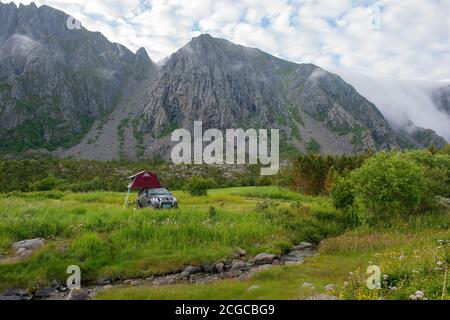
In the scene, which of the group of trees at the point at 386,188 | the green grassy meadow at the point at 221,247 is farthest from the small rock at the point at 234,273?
the group of trees at the point at 386,188

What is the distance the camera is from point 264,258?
23.5 metres

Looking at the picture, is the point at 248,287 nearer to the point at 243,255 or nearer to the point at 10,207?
the point at 243,255

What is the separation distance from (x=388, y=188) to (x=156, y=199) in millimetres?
19444

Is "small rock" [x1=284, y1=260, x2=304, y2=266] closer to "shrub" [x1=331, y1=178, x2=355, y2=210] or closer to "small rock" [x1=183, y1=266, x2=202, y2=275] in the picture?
"small rock" [x1=183, y1=266, x2=202, y2=275]

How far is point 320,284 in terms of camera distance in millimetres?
16141

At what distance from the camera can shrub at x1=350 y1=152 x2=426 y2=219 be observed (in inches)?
1228

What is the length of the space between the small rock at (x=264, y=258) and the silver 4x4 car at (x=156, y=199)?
11.8 m

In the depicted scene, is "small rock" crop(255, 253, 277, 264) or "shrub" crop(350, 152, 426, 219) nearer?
"small rock" crop(255, 253, 277, 264)

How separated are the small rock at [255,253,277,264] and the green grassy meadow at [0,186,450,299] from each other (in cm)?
101

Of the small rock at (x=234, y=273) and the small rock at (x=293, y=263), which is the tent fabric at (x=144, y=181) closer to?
the small rock at (x=234, y=273)

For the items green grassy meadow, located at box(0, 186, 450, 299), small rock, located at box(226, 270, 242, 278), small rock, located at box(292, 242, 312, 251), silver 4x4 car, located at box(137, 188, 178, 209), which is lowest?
small rock, located at box(292, 242, 312, 251)

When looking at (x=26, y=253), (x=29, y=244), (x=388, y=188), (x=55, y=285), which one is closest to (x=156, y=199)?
(x=29, y=244)

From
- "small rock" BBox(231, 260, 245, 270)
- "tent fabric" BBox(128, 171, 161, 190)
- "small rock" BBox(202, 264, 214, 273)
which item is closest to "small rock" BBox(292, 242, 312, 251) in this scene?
"small rock" BBox(231, 260, 245, 270)
